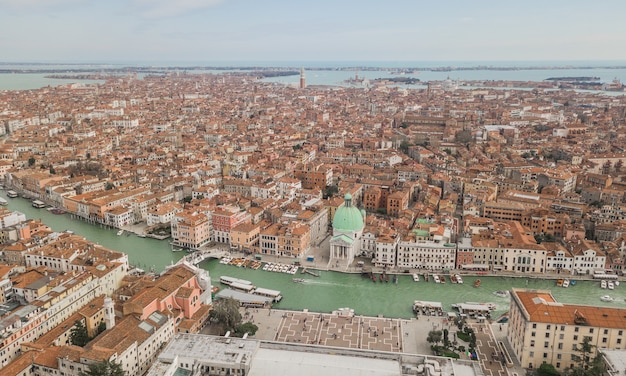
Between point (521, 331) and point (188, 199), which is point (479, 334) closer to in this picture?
point (521, 331)

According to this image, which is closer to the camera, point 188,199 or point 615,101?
point 188,199

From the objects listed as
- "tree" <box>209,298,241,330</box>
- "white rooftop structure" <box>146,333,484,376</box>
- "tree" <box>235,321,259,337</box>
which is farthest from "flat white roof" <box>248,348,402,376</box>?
"tree" <box>209,298,241,330</box>

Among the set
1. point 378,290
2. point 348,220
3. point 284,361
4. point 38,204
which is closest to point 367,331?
point 378,290

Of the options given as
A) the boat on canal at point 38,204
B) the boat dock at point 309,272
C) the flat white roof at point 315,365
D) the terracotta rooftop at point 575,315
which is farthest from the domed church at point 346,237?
the boat on canal at point 38,204

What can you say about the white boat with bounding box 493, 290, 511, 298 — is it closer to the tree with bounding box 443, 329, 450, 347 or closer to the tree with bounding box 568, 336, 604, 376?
the tree with bounding box 443, 329, 450, 347

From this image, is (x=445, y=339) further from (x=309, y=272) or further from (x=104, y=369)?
(x=104, y=369)

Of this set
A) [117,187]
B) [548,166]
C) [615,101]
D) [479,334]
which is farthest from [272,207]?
[615,101]
